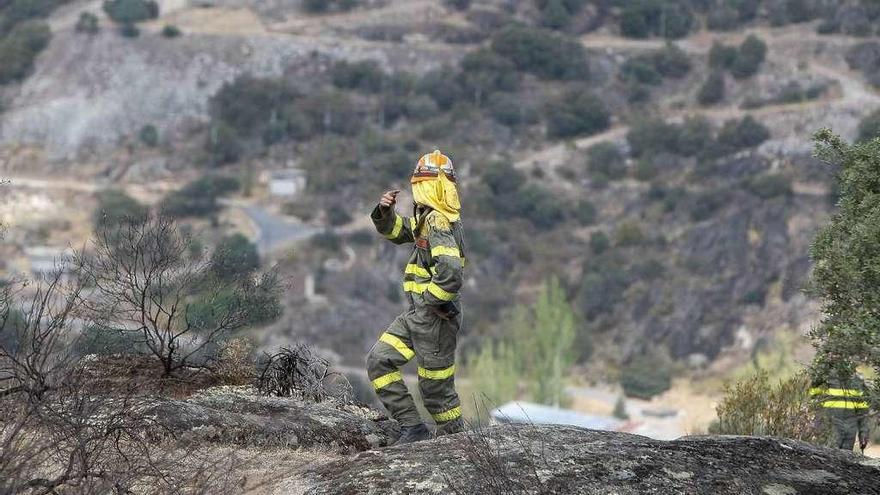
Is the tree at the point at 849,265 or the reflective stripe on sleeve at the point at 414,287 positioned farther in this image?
the reflective stripe on sleeve at the point at 414,287

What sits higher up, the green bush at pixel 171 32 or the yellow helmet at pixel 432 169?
the yellow helmet at pixel 432 169

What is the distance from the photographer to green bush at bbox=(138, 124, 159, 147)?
84.7m

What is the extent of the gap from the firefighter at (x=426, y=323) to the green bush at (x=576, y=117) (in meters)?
74.4

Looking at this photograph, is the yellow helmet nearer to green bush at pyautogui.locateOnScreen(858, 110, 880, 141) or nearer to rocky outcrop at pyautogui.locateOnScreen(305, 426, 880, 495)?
rocky outcrop at pyautogui.locateOnScreen(305, 426, 880, 495)

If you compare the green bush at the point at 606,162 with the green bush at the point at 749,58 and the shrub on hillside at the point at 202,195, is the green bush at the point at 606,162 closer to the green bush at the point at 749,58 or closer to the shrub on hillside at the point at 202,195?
the green bush at the point at 749,58

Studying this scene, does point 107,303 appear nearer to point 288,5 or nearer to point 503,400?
point 503,400

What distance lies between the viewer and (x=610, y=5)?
95.6 metres

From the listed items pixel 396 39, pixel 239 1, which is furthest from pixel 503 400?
pixel 239 1

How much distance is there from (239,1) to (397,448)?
302ft

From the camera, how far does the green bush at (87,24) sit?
92.6 meters

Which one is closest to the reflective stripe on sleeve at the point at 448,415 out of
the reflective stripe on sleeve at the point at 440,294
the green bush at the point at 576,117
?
the reflective stripe on sleeve at the point at 440,294

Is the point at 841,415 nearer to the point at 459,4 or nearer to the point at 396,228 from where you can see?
the point at 396,228

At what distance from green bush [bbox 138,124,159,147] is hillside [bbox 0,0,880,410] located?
0.27 m

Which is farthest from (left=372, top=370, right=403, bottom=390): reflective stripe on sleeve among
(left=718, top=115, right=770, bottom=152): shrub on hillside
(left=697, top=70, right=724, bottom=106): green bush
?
(left=697, top=70, right=724, bottom=106): green bush
